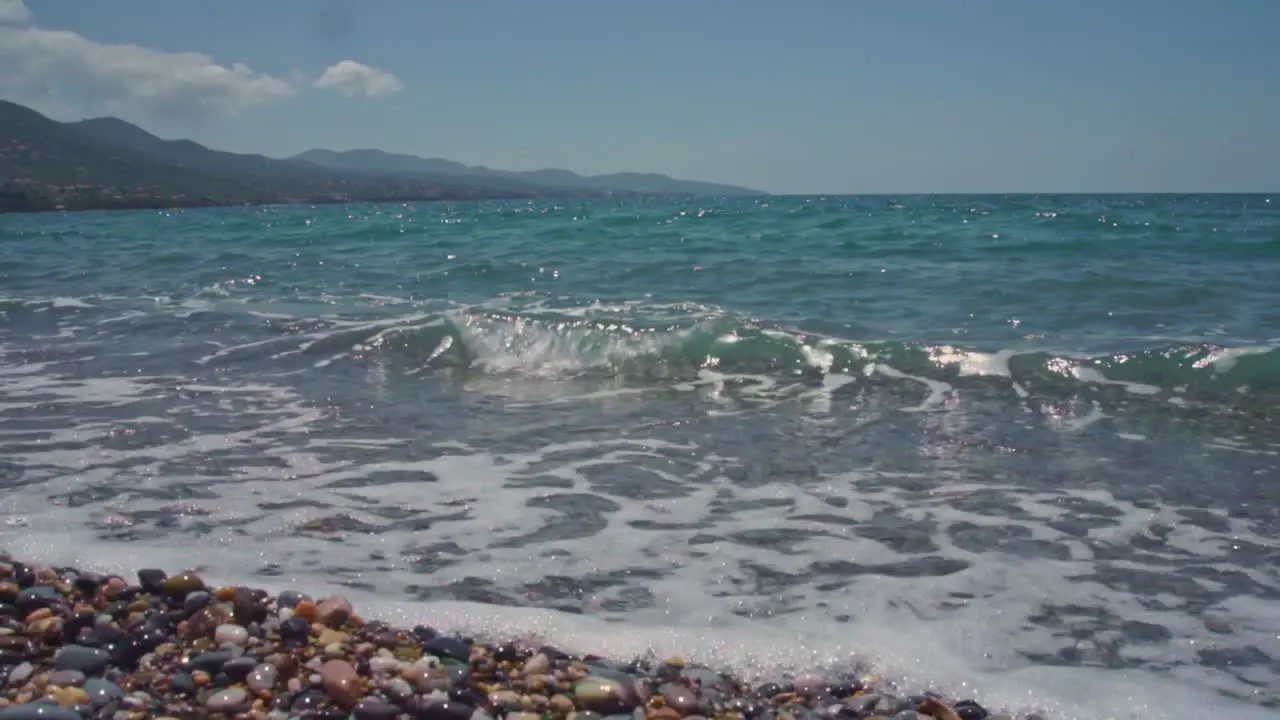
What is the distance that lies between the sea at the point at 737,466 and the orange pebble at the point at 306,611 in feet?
0.84

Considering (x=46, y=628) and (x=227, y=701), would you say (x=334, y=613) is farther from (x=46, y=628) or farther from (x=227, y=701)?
(x=46, y=628)

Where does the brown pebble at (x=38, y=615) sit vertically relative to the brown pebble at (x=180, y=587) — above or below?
below

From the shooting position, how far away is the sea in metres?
3.29

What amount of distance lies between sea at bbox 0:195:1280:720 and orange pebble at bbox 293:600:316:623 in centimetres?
26

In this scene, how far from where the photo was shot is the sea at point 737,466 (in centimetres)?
329

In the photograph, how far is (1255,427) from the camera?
5.80 metres

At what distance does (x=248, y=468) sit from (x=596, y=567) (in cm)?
220

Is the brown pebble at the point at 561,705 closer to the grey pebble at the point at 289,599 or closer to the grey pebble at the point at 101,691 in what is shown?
the grey pebble at the point at 289,599

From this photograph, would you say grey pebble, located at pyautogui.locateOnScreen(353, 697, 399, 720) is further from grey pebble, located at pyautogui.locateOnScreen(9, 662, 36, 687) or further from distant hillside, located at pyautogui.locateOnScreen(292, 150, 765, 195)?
distant hillside, located at pyautogui.locateOnScreen(292, 150, 765, 195)

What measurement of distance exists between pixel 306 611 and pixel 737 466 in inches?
96.5

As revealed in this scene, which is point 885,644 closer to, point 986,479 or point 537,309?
point 986,479

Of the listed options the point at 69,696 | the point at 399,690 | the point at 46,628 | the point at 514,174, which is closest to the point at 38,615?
the point at 46,628

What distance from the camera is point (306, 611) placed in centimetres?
323

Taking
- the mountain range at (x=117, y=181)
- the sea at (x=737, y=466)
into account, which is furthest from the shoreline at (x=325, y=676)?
the mountain range at (x=117, y=181)
